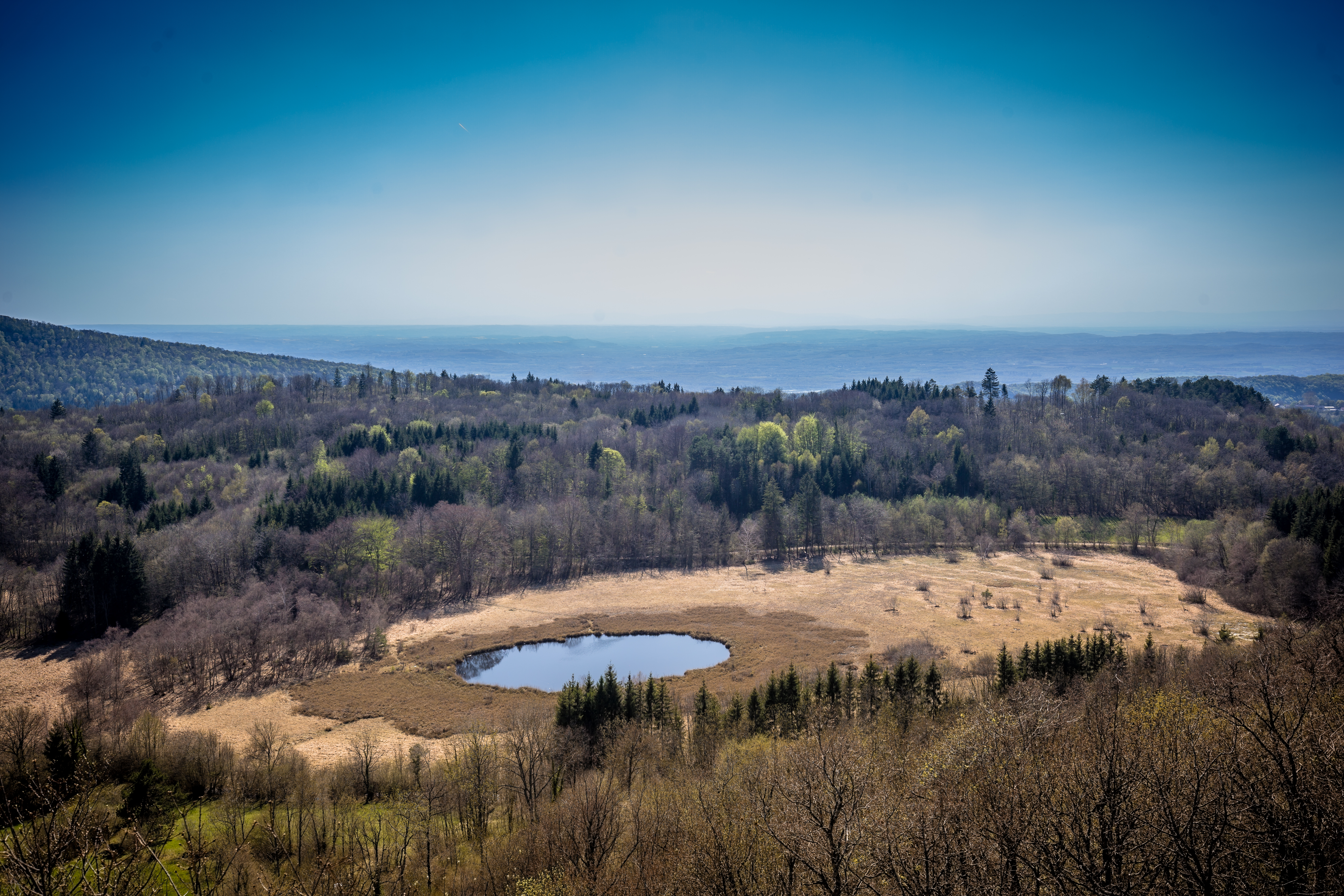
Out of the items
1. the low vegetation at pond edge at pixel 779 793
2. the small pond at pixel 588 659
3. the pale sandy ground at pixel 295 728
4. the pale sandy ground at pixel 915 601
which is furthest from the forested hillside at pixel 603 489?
the low vegetation at pond edge at pixel 779 793

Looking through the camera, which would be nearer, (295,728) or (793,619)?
(295,728)

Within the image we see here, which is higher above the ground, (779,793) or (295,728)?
(779,793)

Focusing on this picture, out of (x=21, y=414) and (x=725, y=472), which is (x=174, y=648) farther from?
(x=21, y=414)

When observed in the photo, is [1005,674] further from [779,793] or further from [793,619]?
[793,619]

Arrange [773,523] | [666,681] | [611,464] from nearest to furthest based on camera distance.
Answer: [666,681], [773,523], [611,464]

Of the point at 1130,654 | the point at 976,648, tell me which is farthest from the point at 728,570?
the point at 1130,654

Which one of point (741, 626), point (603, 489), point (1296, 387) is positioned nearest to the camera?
point (741, 626)

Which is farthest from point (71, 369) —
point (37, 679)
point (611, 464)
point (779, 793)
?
point (779, 793)
